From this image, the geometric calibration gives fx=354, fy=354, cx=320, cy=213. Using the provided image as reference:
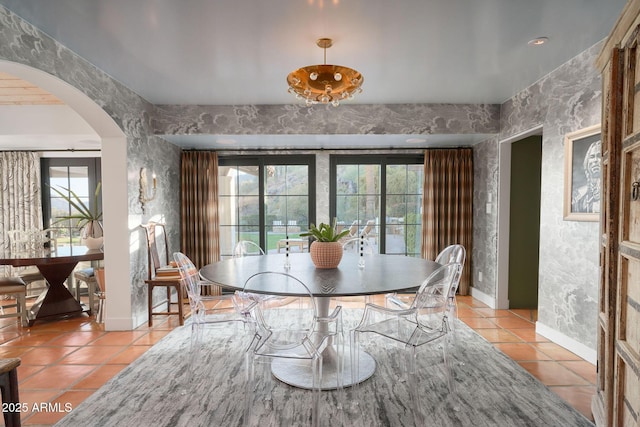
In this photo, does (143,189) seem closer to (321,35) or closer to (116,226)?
(116,226)

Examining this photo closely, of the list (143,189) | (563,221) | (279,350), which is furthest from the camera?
(143,189)

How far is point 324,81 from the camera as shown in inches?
96.7

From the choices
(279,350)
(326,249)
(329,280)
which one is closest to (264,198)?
(326,249)

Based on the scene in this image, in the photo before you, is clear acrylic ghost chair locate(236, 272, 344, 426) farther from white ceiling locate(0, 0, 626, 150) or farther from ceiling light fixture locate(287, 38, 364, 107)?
white ceiling locate(0, 0, 626, 150)

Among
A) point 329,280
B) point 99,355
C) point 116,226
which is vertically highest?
point 116,226

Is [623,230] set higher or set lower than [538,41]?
lower

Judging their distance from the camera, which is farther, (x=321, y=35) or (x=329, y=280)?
(x=321, y=35)

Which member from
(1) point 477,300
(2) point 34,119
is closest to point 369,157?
(1) point 477,300

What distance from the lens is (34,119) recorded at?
444 centimetres

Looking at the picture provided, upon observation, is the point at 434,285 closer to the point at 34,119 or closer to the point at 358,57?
the point at 358,57

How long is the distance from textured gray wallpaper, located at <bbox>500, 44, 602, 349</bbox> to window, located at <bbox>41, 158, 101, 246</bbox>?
5.93m

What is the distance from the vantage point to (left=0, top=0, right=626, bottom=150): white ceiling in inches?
86.0

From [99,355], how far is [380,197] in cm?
398

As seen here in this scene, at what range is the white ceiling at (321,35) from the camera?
2184 millimetres
